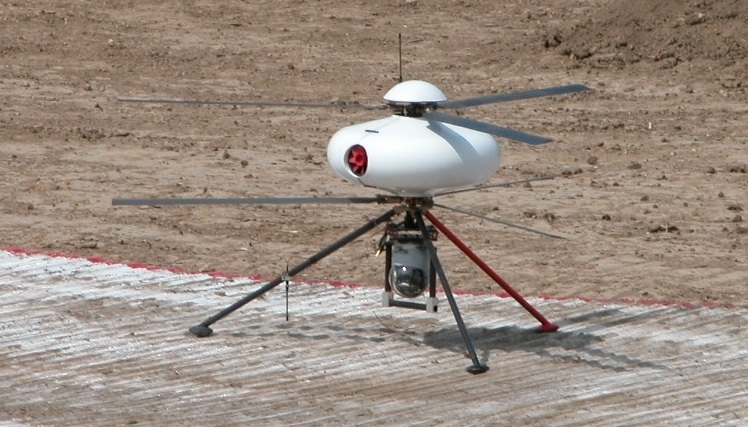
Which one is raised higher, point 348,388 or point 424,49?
point 424,49

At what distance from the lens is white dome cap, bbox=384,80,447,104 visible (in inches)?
313

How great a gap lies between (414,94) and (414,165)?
41cm

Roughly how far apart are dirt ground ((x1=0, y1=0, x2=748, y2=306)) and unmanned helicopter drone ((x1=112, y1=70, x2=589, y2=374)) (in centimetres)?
187

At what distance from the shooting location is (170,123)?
51.1 feet

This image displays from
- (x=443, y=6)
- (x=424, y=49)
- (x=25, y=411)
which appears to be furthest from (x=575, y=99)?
(x=25, y=411)

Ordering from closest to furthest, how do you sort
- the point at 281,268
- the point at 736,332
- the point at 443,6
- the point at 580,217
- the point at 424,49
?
1. the point at 736,332
2. the point at 281,268
3. the point at 580,217
4. the point at 424,49
5. the point at 443,6

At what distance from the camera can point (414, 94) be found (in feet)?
26.1

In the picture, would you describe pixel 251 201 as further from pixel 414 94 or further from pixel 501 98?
pixel 501 98

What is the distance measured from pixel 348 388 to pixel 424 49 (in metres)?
11.5

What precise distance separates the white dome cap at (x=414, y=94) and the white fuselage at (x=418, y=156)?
0.11 meters

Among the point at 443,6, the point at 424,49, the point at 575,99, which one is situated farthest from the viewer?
the point at 443,6

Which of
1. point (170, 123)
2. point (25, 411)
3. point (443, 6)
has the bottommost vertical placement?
point (25, 411)

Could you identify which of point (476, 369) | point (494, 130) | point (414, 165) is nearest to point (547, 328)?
point (476, 369)

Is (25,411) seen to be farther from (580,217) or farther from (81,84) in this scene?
(81,84)
